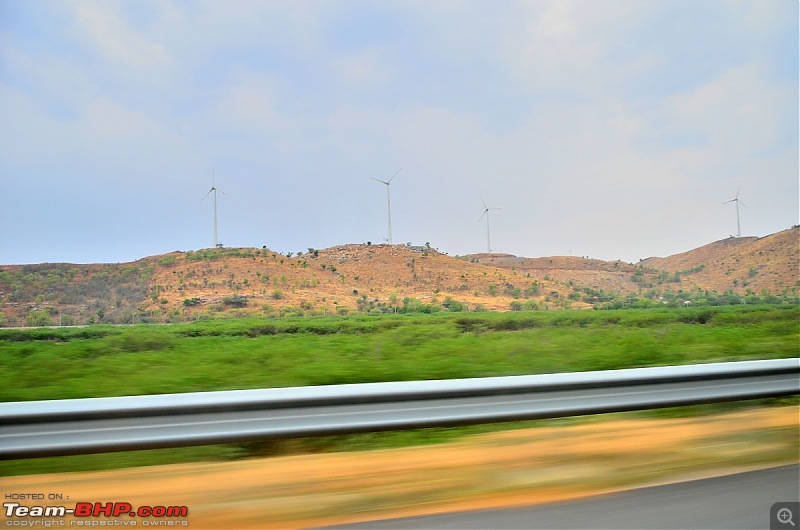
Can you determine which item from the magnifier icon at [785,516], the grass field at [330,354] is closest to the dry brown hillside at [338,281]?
the grass field at [330,354]

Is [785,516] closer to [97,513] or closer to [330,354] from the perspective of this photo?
[97,513]

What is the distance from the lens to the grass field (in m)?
6.87

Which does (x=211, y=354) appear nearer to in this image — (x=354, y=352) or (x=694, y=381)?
(x=354, y=352)

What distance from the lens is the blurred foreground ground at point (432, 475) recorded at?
4496 mm

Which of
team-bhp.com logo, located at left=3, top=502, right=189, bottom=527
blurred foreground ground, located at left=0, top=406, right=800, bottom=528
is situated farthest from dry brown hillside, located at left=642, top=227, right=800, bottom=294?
team-bhp.com logo, located at left=3, top=502, right=189, bottom=527

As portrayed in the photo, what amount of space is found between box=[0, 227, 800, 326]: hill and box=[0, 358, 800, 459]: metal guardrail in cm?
896

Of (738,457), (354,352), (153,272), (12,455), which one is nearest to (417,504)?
(12,455)

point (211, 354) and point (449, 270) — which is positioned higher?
point (449, 270)

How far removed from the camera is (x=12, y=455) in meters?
4.27

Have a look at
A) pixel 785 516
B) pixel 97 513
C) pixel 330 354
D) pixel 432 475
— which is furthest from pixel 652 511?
pixel 330 354

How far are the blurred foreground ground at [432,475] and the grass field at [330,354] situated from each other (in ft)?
1.63

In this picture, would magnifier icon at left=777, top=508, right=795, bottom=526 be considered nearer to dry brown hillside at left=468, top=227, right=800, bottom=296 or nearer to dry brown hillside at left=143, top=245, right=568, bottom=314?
dry brown hillside at left=143, top=245, right=568, bottom=314

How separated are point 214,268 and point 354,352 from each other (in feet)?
108

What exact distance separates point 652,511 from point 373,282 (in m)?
49.0
